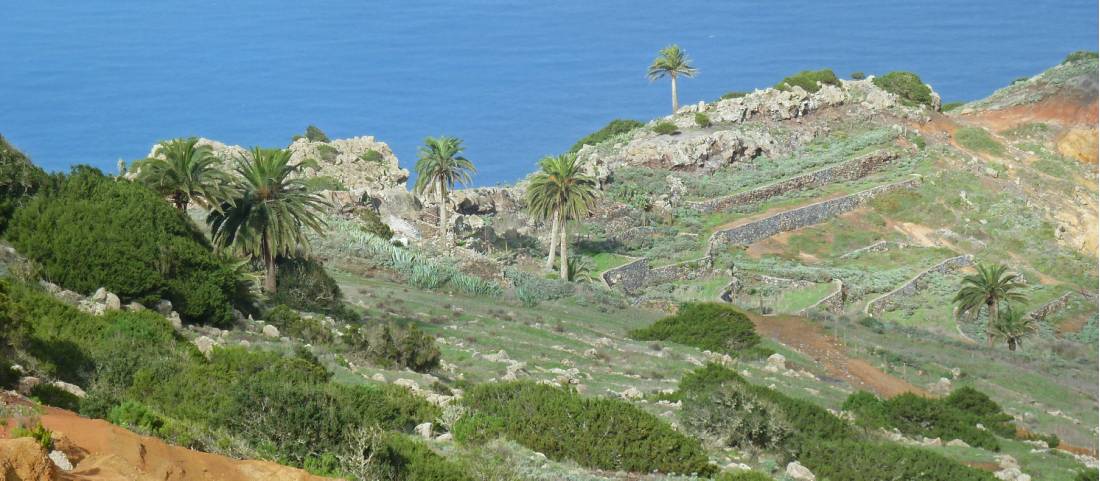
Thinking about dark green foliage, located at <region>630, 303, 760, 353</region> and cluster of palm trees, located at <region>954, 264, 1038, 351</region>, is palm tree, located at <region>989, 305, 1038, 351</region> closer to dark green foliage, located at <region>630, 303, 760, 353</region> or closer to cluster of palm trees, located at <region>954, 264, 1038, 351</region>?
cluster of palm trees, located at <region>954, 264, 1038, 351</region>

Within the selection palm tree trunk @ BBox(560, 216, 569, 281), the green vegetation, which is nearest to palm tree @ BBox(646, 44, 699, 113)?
the green vegetation

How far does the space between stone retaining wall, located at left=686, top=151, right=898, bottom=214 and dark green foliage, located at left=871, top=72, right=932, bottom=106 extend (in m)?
11.3

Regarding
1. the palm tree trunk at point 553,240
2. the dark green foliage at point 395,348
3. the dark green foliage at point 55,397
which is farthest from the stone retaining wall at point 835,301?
the dark green foliage at point 55,397

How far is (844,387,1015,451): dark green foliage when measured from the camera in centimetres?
2953

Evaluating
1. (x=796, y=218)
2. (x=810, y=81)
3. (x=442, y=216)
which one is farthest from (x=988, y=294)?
(x=810, y=81)

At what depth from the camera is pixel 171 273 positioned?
28.6m

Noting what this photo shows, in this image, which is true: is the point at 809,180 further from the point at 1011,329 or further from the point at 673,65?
the point at 1011,329

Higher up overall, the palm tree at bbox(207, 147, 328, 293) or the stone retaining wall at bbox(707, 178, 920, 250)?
the stone retaining wall at bbox(707, 178, 920, 250)

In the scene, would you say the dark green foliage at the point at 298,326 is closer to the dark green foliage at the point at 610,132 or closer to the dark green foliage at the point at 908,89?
the dark green foliage at the point at 610,132

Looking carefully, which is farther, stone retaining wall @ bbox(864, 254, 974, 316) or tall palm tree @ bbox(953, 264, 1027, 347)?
stone retaining wall @ bbox(864, 254, 974, 316)

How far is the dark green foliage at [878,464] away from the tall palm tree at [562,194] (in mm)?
31313

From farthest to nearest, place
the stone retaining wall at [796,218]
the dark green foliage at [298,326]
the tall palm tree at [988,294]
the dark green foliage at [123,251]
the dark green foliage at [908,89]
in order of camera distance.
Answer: the dark green foliage at [908,89]
the stone retaining wall at [796,218]
the tall palm tree at [988,294]
the dark green foliage at [298,326]
the dark green foliage at [123,251]

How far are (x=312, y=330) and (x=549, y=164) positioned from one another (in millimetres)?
27321

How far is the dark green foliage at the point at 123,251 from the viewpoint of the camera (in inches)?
1075
